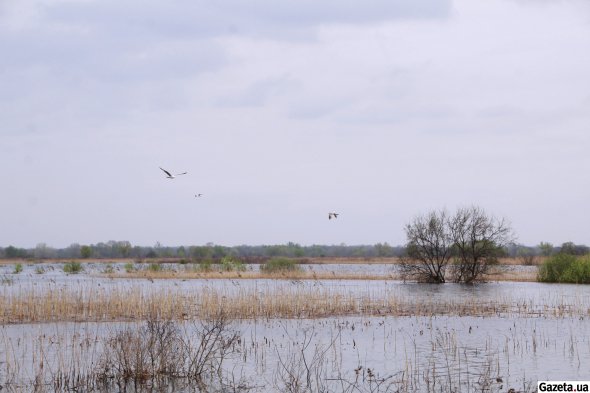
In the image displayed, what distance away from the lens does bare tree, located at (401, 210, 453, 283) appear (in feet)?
160

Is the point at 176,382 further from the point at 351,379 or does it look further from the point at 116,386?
the point at 351,379

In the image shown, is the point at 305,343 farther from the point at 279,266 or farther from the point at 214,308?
the point at 279,266

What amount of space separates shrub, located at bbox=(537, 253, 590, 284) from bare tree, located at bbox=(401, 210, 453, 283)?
6.64m

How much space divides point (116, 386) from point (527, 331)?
12.6 metres

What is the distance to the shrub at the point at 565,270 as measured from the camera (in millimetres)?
46812

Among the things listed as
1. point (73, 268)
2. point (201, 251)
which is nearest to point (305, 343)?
point (73, 268)

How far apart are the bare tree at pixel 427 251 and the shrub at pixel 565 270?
21.8 ft

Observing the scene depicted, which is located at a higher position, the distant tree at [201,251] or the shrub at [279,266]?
the distant tree at [201,251]

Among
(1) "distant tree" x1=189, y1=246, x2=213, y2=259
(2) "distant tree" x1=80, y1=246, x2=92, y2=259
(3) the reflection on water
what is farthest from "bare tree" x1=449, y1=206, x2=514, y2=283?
(2) "distant tree" x1=80, y1=246, x2=92, y2=259

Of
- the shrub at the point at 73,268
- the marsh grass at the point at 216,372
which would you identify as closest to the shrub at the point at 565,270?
the marsh grass at the point at 216,372

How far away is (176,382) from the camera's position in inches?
518

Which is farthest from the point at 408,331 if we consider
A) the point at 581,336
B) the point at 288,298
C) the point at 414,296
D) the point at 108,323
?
the point at 414,296

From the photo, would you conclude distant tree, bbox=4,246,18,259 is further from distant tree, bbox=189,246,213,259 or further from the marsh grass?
the marsh grass

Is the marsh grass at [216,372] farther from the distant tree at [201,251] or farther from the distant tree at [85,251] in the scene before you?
the distant tree at [85,251]
